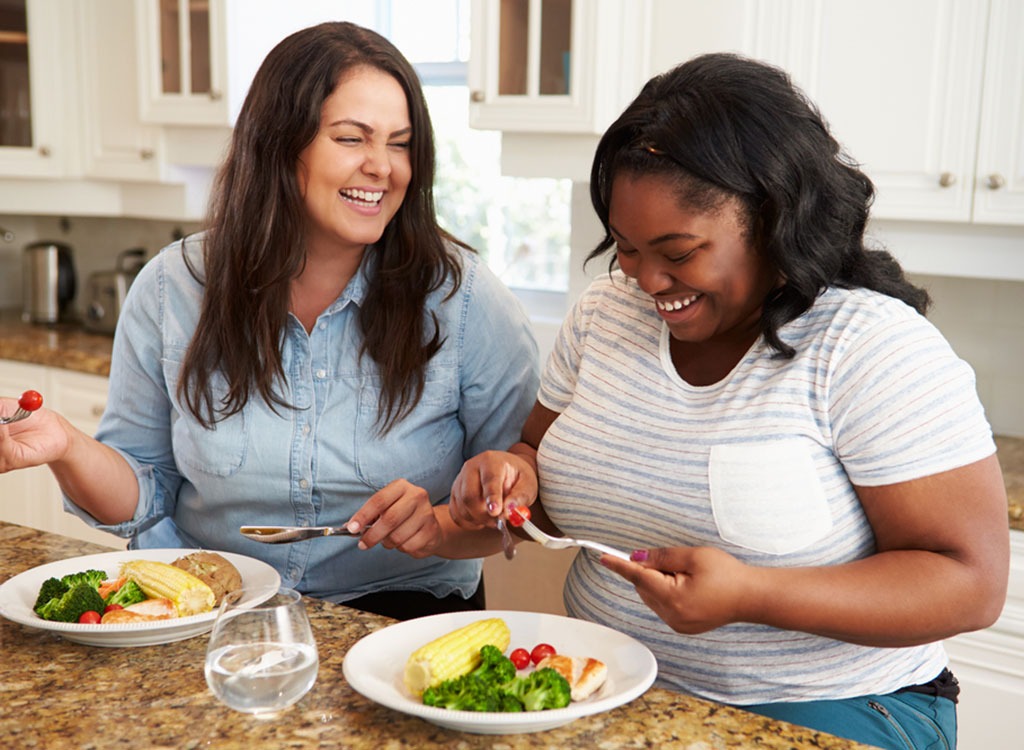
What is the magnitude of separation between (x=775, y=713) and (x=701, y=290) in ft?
1.66

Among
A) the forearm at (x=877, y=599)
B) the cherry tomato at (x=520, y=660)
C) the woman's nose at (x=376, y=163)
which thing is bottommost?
the cherry tomato at (x=520, y=660)

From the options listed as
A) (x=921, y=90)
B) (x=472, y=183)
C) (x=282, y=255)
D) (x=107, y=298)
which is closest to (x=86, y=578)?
(x=282, y=255)

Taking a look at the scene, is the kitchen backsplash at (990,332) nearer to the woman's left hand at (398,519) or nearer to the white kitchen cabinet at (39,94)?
the woman's left hand at (398,519)

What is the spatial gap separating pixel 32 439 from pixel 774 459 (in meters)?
0.96

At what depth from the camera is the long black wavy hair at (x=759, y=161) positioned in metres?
1.24

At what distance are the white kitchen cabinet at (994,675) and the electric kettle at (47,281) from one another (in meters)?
2.95

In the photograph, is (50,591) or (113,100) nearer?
(50,591)

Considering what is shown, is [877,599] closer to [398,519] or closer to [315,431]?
[398,519]

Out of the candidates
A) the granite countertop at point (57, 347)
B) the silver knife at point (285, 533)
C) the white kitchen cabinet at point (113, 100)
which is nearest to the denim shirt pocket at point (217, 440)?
the silver knife at point (285, 533)

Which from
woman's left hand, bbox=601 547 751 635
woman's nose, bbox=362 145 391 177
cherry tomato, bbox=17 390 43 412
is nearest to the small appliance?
woman's nose, bbox=362 145 391 177

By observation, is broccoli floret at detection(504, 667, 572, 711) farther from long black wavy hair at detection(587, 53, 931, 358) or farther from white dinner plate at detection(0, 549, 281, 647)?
long black wavy hair at detection(587, 53, 931, 358)

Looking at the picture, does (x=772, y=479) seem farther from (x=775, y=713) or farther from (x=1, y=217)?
(x=1, y=217)

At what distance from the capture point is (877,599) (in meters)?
1.15

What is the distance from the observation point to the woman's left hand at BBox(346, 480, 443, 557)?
143 cm
